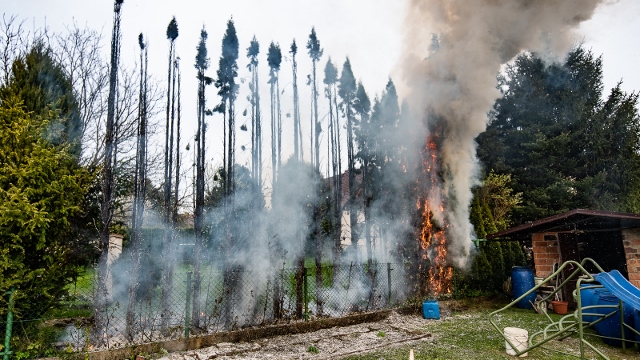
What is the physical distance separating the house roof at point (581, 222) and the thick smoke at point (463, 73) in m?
1.96

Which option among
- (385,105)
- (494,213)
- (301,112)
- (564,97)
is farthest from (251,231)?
(564,97)

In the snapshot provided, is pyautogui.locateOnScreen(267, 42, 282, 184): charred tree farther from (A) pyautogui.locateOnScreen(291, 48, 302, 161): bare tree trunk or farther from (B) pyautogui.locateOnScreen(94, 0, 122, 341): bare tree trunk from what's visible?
(B) pyautogui.locateOnScreen(94, 0, 122, 341): bare tree trunk

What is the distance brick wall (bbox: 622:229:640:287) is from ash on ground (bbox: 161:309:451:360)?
4.94m

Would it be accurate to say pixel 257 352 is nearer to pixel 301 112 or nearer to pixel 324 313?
pixel 324 313

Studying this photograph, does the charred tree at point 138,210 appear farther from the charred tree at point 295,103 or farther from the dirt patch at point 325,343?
the charred tree at point 295,103

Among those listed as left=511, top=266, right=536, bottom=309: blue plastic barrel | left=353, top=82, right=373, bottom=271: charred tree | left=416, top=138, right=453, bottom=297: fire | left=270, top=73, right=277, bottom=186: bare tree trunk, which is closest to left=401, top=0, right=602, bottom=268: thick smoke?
left=416, top=138, right=453, bottom=297: fire

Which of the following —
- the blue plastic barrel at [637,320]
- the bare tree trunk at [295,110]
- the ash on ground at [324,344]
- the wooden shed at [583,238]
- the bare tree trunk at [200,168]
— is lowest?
the ash on ground at [324,344]

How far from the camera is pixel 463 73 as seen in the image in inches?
443

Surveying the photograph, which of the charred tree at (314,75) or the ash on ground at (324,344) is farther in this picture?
the charred tree at (314,75)

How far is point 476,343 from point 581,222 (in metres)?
4.87

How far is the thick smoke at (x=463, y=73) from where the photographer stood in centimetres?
1098

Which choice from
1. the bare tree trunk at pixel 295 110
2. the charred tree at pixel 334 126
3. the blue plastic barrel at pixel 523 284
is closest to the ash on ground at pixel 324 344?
the blue plastic barrel at pixel 523 284

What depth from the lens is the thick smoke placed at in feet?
36.0

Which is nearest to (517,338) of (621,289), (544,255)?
(621,289)
